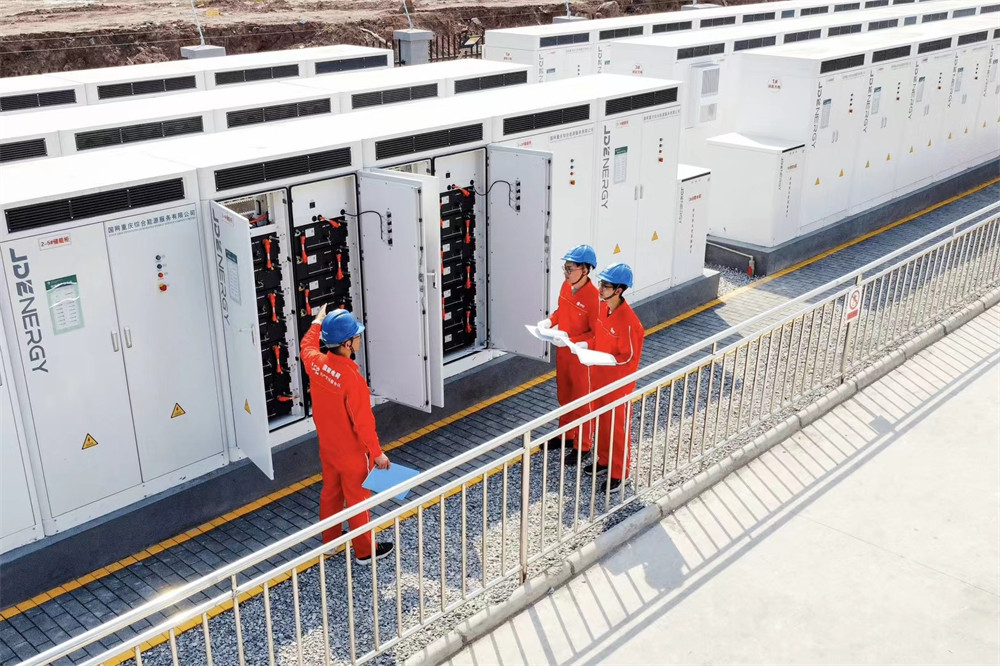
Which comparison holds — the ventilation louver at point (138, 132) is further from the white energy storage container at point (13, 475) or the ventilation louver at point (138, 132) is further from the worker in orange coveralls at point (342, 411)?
the worker in orange coveralls at point (342, 411)

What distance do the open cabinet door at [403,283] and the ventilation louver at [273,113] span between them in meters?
3.44

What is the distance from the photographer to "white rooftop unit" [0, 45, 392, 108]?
1193cm

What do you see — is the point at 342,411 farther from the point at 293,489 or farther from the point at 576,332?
the point at 576,332

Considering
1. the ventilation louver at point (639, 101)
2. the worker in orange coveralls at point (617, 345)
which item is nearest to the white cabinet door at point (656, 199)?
the ventilation louver at point (639, 101)

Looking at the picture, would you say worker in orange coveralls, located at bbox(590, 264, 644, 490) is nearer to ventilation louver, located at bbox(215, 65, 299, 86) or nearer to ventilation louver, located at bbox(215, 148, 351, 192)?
ventilation louver, located at bbox(215, 148, 351, 192)

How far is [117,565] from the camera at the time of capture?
21.9ft

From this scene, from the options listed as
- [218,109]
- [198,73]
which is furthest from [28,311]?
[198,73]

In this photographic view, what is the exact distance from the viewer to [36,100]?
11.3 meters

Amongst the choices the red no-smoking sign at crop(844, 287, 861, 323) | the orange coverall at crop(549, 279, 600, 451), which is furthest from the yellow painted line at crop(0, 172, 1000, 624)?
the red no-smoking sign at crop(844, 287, 861, 323)

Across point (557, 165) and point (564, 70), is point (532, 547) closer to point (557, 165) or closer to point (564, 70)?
point (557, 165)

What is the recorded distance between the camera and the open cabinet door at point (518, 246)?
8320 millimetres

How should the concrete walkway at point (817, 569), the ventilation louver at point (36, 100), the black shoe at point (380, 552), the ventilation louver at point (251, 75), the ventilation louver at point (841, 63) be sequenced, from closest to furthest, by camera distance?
the concrete walkway at point (817, 569) → the black shoe at point (380, 552) → the ventilation louver at point (36, 100) → the ventilation louver at point (841, 63) → the ventilation louver at point (251, 75)

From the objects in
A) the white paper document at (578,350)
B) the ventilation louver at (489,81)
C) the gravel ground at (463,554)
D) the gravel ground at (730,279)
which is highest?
the ventilation louver at (489,81)

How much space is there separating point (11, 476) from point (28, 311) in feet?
3.69
